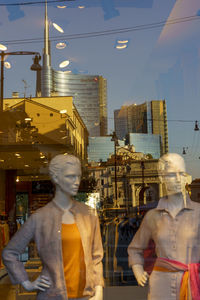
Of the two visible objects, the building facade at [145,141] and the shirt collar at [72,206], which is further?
the building facade at [145,141]

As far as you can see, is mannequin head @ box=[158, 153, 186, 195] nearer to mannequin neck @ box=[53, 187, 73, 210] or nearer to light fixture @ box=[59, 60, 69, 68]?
mannequin neck @ box=[53, 187, 73, 210]

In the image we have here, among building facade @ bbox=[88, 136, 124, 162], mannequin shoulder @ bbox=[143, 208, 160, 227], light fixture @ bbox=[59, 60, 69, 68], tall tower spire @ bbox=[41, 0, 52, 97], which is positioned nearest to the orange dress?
mannequin shoulder @ bbox=[143, 208, 160, 227]

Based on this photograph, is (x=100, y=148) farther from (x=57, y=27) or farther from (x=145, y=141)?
(x=57, y=27)

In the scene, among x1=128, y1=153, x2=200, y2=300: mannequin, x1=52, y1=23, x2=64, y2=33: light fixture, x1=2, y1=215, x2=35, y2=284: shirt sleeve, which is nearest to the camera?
x1=2, y1=215, x2=35, y2=284: shirt sleeve

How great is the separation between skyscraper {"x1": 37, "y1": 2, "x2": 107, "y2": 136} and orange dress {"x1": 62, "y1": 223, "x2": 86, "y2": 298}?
132 cm

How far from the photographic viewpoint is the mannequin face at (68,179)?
2.15 meters

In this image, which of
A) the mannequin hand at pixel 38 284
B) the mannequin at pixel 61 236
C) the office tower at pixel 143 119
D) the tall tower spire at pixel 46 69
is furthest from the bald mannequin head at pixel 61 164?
the office tower at pixel 143 119

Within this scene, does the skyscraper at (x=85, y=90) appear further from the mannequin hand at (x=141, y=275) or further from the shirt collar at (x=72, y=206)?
the mannequin hand at (x=141, y=275)

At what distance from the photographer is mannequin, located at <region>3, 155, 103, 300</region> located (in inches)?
80.4

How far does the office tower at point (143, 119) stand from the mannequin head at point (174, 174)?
0.99 meters

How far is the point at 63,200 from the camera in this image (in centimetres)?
219

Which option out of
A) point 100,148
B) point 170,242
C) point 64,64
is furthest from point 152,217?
point 64,64

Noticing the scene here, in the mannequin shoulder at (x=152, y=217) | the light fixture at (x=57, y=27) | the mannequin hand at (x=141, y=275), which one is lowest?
the mannequin hand at (x=141, y=275)

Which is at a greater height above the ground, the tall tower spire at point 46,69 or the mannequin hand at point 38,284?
the tall tower spire at point 46,69
